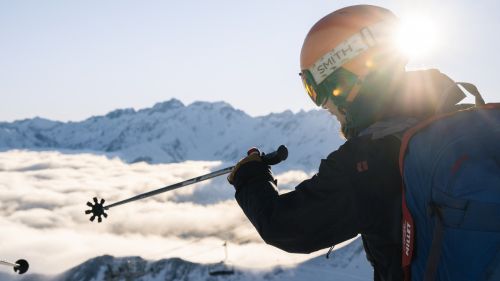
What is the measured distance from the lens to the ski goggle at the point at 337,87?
409 cm

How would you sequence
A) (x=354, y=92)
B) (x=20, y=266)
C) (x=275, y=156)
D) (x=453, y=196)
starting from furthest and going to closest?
(x=20, y=266) < (x=275, y=156) < (x=354, y=92) < (x=453, y=196)

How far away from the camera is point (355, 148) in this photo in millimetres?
3305

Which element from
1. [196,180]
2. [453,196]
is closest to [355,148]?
[453,196]

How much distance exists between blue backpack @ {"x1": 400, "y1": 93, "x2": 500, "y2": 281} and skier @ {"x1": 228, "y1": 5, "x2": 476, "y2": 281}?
22 centimetres

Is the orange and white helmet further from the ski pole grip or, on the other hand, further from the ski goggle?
the ski pole grip

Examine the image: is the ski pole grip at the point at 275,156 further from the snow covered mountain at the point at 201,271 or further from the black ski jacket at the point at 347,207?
the snow covered mountain at the point at 201,271

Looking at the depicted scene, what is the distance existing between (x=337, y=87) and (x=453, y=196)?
5.39ft

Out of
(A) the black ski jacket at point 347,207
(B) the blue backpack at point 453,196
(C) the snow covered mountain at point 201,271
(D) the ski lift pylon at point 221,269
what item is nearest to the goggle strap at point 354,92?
(A) the black ski jacket at point 347,207

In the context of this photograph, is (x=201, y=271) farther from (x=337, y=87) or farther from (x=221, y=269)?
(x=337, y=87)

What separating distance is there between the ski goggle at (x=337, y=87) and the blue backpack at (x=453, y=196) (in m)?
1.07

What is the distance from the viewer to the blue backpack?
2.70 m

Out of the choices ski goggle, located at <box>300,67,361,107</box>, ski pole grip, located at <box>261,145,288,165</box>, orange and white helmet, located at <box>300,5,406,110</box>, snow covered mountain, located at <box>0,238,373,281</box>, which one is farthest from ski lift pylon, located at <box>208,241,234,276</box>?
orange and white helmet, located at <box>300,5,406,110</box>

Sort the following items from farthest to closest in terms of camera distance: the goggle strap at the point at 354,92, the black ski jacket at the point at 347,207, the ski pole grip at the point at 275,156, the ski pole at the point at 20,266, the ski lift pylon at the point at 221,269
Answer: the ski lift pylon at the point at 221,269 < the ski pole at the point at 20,266 < the ski pole grip at the point at 275,156 < the goggle strap at the point at 354,92 < the black ski jacket at the point at 347,207

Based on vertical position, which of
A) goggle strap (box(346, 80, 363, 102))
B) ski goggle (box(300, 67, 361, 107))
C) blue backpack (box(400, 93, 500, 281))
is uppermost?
ski goggle (box(300, 67, 361, 107))
